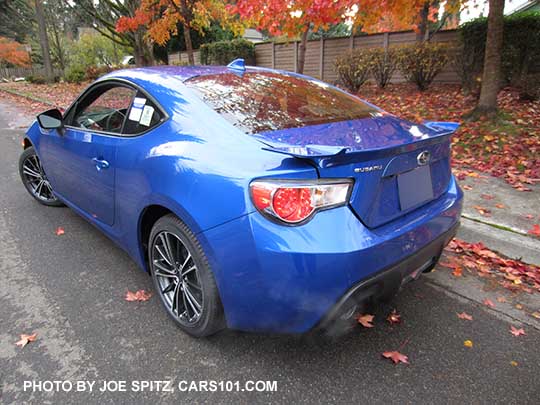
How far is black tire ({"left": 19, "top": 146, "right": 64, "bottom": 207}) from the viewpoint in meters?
4.12

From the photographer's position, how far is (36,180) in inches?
167

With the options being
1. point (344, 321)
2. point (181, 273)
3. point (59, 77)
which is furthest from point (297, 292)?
point (59, 77)

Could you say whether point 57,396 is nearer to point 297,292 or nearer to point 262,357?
point 262,357

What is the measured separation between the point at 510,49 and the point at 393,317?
305 inches

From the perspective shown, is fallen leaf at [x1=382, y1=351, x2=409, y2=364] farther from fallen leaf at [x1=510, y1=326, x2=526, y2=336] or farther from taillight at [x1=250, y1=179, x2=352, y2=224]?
taillight at [x1=250, y1=179, x2=352, y2=224]

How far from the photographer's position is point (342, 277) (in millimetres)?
1632

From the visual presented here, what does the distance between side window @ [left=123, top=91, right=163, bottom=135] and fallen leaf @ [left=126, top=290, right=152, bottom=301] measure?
109 cm

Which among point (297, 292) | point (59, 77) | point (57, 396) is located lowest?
point (57, 396)

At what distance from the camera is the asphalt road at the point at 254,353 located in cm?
186

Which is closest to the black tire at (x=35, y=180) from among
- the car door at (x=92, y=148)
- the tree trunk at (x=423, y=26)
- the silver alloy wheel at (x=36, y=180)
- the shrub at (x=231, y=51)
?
the silver alloy wheel at (x=36, y=180)

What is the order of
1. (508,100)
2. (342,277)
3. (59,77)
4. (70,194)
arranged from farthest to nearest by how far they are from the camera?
(59,77)
(508,100)
(70,194)
(342,277)

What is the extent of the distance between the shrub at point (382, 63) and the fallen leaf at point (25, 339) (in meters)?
9.34

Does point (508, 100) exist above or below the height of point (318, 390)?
above

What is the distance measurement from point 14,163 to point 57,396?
5285 millimetres
